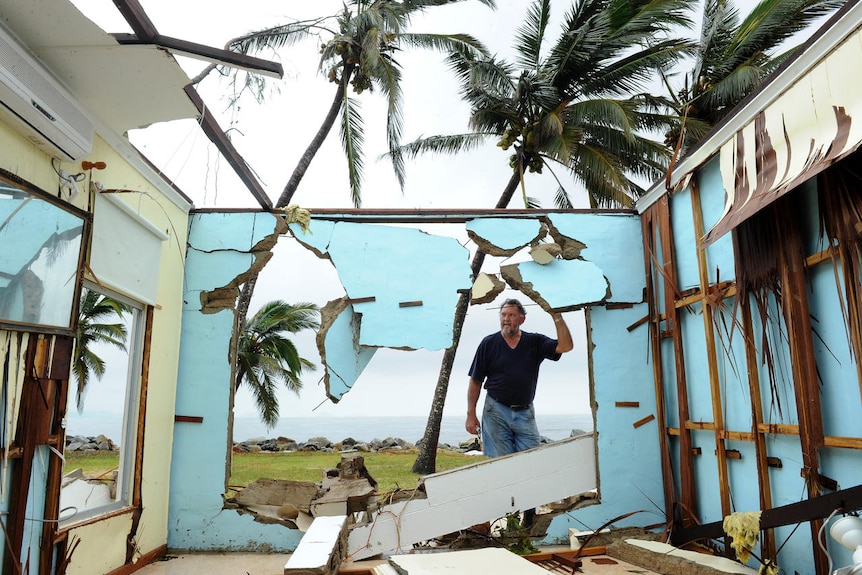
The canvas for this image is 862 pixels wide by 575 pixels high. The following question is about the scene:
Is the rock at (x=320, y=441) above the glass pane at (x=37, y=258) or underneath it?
underneath

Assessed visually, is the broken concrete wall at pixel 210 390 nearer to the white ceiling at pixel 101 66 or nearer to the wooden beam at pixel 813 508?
the white ceiling at pixel 101 66

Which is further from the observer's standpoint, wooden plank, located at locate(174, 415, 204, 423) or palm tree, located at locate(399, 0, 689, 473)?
palm tree, located at locate(399, 0, 689, 473)

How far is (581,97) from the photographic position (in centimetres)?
1012

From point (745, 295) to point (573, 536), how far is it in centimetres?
229

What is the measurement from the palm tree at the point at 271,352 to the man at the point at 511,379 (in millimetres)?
7945

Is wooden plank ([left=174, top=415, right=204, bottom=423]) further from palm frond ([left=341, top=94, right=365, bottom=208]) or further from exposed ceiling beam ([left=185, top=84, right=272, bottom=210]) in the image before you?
palm frond ([left=341, top=94, right=365, bottom=208])

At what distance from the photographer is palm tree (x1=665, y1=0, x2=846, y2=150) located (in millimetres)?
8898

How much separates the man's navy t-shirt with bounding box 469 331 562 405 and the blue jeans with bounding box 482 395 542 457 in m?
0.09

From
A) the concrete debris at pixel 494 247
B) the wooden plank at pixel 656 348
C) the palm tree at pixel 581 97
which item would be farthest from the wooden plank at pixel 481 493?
the palm tree at pixel 581 97

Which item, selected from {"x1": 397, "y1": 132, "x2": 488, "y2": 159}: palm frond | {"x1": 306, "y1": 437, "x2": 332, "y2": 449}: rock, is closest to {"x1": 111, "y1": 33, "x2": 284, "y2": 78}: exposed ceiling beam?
{"x1": 397, "y1": 132, "x2": 488, "y2": 159}: palm frond

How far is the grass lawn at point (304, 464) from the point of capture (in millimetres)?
10359

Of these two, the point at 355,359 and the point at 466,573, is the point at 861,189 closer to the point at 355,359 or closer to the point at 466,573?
the point at 466,573

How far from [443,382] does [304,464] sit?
4.00m

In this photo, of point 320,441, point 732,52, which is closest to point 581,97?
point 732,52
